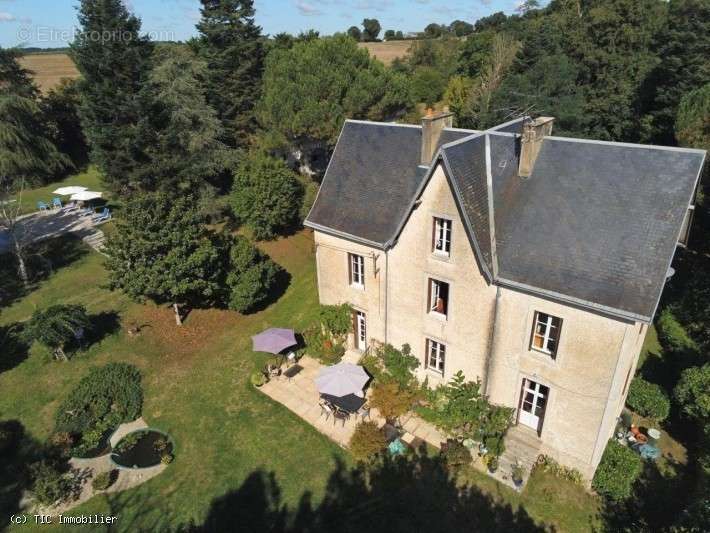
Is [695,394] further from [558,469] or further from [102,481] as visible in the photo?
[102,481]

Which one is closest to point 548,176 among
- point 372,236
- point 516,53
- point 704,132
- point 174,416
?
point 372,236

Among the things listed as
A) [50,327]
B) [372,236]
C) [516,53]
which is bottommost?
[50,327]

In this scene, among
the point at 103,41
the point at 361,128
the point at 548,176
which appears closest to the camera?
the point at 548,176

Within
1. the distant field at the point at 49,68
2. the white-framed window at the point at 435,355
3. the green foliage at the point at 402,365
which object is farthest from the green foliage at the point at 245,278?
the distant field at the point at 49,68

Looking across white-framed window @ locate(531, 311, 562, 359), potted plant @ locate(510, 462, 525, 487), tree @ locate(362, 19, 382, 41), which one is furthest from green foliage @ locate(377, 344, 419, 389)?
tree @ locate(362, 19, 382, 41)

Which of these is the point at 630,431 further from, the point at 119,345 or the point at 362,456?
the point at 119,345

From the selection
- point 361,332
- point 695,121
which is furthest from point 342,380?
point 695,121

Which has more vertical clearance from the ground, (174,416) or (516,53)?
(516,53)

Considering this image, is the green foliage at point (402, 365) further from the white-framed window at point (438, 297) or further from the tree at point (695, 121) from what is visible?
the tree at point (695, 121)
